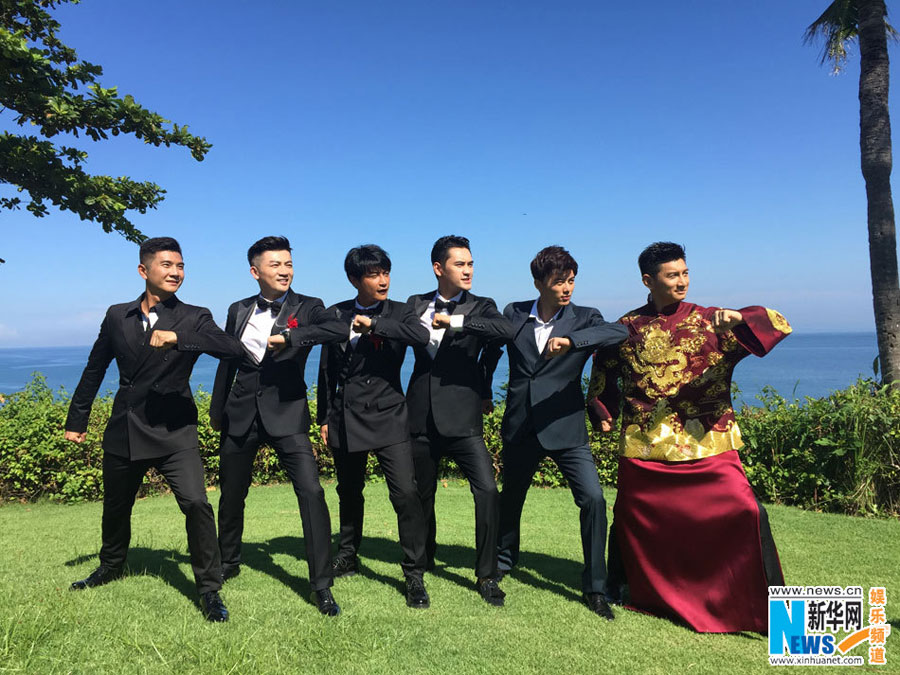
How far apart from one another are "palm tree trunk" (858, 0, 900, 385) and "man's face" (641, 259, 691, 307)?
7340 mm

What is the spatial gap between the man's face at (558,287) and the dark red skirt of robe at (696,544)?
4.36 feet

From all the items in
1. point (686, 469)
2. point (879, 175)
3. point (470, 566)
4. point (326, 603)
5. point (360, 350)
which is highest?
point (879, 175)

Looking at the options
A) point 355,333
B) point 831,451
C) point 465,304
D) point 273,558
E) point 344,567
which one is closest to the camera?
point 355,333

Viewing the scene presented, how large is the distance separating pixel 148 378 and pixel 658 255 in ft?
12.7

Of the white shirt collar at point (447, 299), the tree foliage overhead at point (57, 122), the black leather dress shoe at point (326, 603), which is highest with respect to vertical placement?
the tree foliage overhead at point (57, 122)

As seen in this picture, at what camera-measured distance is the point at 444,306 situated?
4934 mm

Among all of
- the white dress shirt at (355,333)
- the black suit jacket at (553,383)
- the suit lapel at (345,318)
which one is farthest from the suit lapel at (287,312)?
the black suit jacket at (553,383)

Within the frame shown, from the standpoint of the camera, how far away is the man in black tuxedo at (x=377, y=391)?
4.55 meters

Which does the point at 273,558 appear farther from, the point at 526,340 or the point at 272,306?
the point at 526,340

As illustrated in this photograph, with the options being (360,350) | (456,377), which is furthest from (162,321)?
(456,377)

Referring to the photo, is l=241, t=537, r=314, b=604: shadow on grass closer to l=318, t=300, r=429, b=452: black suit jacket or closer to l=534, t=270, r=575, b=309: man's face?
l=318, t=300, r=429, b=452: black suit jacket

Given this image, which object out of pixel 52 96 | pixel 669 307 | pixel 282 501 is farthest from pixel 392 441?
pixel 52 96

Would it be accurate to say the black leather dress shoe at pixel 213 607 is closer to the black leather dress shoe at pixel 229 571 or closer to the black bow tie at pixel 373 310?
the black leather dress shoe at pixel 229 571

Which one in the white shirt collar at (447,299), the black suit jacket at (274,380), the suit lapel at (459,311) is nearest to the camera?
the black suit jacket at (274,380)
